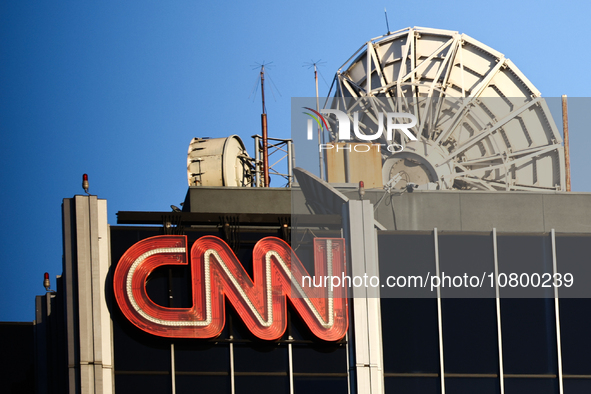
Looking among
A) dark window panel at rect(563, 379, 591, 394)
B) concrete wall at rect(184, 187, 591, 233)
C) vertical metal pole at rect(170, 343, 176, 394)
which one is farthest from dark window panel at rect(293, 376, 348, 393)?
concrete wall at rect(184, 187, 591, 233)

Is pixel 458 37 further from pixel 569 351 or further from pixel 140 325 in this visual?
pixel 140 325

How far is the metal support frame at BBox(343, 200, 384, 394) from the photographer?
23.0 m

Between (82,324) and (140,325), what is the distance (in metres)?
1.50

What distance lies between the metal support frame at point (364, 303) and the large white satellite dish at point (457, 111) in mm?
11213

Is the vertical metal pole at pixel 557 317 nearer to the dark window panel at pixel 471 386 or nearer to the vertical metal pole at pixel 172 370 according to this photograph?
the dark window panel at pixel 471 386

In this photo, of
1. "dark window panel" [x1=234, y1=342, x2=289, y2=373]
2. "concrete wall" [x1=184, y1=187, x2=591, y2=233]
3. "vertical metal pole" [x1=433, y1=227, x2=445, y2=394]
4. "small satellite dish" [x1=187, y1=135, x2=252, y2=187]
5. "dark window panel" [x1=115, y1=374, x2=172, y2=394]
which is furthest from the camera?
"small satellite dish" [x1=187, y1=135, x2=252, y2=187]

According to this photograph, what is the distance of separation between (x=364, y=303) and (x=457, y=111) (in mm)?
15822

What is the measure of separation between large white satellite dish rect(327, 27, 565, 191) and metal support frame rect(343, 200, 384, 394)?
36.8ft

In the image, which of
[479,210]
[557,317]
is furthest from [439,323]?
[479,210]

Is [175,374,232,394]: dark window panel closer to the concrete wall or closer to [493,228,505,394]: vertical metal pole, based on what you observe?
the concrete wall

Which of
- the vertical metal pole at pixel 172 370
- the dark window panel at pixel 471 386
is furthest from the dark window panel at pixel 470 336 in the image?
the vertical metal pole at pixel 172 370

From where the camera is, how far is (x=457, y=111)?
3706 centimetres

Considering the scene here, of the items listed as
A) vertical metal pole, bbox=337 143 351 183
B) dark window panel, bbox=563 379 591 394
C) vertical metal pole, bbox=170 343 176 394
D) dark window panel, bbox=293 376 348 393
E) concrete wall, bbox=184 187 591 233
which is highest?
vertical metal pole, bbox=337 143 351 183

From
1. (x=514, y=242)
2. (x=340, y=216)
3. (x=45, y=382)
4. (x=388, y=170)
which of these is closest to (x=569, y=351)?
(x=514, y=242)
